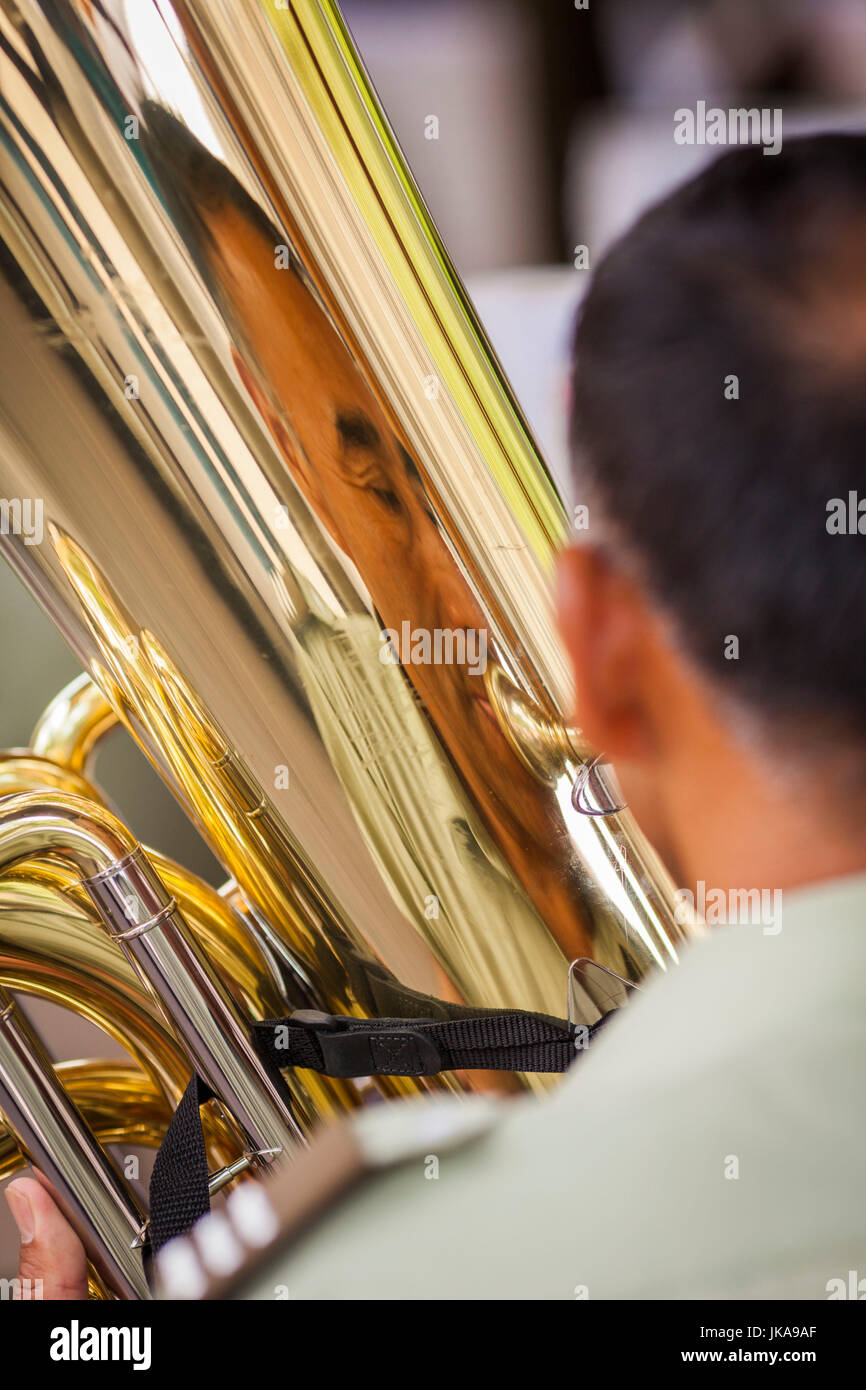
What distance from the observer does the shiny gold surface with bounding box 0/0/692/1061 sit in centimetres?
47

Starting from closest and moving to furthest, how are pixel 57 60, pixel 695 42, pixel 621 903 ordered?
pixel 57 60, pixel 621 903, pixel 695 42

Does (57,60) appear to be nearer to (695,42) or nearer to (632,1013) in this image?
(632,1013)

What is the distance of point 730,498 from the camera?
29 centimetres

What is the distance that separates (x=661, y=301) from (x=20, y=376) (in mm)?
307

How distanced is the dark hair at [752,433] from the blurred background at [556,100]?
3.16 feet

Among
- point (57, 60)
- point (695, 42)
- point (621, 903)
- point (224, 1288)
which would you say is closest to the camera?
point (224, 1288)

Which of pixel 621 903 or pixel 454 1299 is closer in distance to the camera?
pixel 454 1299

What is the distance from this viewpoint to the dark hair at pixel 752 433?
0.93 feet

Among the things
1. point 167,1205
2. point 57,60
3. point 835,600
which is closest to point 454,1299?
point 835,600

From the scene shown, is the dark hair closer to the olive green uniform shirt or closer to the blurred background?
the olive green uniform shirt

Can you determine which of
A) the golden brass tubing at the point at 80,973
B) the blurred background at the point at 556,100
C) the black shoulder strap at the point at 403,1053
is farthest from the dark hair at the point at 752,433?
the blurred background at the point at 556,100

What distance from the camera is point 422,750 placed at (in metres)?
0.54

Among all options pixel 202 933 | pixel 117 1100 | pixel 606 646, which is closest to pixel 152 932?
pixel 202 933

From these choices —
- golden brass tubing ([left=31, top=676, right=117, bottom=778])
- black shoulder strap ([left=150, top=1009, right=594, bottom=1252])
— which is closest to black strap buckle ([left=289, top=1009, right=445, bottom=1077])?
black shoulder strap ([left=150, top=1009, right=594, bottom=1252])
